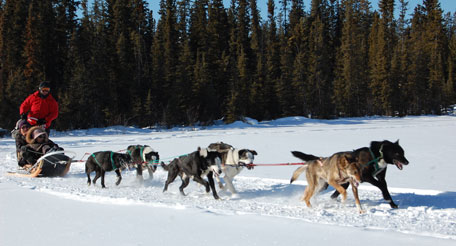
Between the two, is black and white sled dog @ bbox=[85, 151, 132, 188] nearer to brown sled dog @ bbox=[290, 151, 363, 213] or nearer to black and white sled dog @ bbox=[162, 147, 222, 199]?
black and white sled dog @ bbox=[162, 147, 222, 199]

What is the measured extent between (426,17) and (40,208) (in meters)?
60.6

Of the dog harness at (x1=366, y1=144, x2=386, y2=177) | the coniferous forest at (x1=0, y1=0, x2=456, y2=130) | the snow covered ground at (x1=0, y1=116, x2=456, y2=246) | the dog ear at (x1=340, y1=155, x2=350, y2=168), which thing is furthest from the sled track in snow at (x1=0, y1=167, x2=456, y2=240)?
the coniferous forest at (x1=0, y1=0, x2=456, y2=130)

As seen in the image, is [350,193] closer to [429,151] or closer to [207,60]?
[429,151]

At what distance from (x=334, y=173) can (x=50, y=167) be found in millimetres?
5746

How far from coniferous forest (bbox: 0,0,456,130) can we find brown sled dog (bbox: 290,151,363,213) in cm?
2174

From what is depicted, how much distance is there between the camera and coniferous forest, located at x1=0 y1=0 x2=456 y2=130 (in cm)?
2644

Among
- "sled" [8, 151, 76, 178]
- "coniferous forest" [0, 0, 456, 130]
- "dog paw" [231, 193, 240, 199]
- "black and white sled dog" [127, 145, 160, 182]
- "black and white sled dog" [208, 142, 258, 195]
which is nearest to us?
"dog paw" [231, 193, 240, 199]

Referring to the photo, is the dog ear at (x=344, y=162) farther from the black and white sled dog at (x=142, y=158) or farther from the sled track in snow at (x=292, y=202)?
the black and white sled dog at (x=142, y=158)

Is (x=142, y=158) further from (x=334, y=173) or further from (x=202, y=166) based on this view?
(x=334, y=173)

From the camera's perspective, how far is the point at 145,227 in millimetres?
3402

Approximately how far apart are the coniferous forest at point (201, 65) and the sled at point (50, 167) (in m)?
17.0

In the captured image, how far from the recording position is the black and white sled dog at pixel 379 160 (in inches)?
178

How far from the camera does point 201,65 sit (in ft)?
96.2

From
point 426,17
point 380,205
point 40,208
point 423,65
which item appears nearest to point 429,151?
point 380,205
